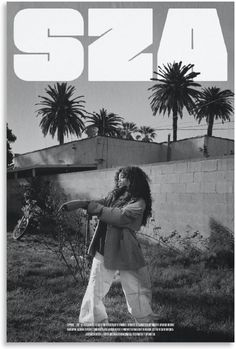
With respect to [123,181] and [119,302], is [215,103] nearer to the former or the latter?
[123,181]

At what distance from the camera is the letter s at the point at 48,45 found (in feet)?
12.5

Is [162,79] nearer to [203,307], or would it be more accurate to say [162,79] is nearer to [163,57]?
[163,57]

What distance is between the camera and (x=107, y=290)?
311 centimetres

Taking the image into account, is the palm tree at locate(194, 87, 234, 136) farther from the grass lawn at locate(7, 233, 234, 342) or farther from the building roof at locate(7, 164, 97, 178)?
the building roof at locate(7, 164, 97, 178)

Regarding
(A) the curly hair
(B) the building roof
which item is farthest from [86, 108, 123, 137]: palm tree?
(B) the building roof

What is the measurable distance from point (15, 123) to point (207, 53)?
7.34 ft

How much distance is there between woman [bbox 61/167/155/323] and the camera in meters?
3.07

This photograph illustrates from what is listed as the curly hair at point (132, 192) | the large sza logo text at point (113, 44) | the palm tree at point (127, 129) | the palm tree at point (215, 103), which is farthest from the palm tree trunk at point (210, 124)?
the curly hair at point (132, 192)

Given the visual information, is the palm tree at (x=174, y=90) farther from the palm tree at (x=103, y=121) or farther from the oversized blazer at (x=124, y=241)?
the oversized blazer at (x=124, y=241)

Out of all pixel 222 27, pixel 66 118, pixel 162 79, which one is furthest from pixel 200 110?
pixel 66 118

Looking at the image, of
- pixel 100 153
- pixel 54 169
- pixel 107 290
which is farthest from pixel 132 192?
pixel 54 169

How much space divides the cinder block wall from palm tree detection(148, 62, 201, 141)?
2.42ft

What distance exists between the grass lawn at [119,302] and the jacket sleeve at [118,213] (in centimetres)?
74

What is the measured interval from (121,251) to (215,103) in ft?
6.28
